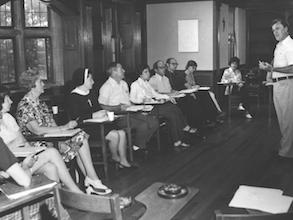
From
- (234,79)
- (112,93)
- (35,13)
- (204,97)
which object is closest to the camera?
(112,93)

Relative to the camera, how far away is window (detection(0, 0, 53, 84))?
574 centimetres

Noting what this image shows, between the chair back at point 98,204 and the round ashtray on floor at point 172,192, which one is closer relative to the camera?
the chair back at point 98,204

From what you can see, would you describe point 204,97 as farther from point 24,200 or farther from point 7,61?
point 24,200

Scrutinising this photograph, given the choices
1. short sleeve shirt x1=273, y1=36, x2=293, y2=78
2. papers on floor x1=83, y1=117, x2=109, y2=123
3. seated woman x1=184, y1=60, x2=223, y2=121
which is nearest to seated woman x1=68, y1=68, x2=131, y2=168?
papers on floor x1=83, y1=117, x2=109, y2=123

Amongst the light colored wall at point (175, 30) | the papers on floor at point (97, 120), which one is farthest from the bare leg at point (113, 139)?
the light colored wall at point (175, 30)

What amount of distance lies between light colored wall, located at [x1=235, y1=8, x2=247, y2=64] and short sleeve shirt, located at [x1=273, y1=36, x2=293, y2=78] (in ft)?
22.3

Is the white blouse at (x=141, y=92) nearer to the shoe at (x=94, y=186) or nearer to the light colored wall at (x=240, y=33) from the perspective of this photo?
the shoe at (x=94, y=186)

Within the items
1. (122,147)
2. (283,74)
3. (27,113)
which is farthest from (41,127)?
(283,74)

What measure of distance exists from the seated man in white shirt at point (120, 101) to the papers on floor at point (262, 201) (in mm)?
3259

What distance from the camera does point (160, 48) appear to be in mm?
9531

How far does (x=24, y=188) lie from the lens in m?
2.51

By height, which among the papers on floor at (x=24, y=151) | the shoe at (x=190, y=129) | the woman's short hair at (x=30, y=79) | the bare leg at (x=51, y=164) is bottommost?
the shoe at (x=190, y=129)

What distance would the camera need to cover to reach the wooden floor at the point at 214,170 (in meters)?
4.38

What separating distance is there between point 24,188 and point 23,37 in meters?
3.84
